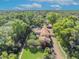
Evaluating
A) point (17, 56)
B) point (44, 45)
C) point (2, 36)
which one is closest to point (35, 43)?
point (44, 45)

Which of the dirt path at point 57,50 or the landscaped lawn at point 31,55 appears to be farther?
the dirt path at point 57,50

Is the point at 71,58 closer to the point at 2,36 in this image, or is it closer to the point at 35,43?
the point at 35,43

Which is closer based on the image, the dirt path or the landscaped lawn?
the landscaped lawn

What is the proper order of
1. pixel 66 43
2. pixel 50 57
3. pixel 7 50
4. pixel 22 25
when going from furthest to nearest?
pixel 22 25 < pixel 66 43 < pixel 7 50 < pixel 50 57

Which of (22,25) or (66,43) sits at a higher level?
(22,25)

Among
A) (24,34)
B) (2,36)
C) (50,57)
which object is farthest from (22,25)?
(50,57)

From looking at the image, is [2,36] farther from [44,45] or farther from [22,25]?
[44,45]

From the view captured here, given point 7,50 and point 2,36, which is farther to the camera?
point 2,36

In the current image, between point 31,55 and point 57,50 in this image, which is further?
point 57,50

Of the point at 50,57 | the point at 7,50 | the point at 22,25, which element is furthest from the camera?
the point at 22,25
